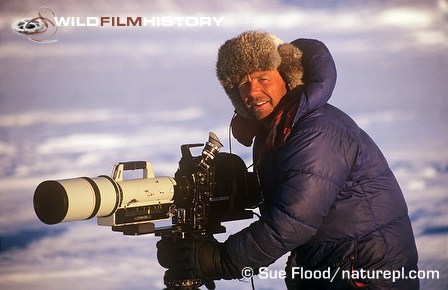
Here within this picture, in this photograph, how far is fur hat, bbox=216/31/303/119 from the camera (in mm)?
2396

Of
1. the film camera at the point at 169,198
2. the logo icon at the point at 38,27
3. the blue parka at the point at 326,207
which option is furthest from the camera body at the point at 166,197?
the logo icon at the point at 38,27

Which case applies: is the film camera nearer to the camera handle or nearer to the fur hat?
the camera handle

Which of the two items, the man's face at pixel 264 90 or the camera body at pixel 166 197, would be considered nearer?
the camera body at pixel 166 197

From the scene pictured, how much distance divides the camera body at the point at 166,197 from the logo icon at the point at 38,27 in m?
1.06

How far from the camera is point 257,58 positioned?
239 cm

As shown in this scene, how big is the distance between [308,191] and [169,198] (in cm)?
51

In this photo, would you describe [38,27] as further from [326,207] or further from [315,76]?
[326,207]

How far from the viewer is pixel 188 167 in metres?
2.45

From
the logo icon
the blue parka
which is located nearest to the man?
the blue parka

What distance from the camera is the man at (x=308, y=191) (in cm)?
218

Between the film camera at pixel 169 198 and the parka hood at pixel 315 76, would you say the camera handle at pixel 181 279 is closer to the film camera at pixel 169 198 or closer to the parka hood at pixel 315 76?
the film camera at pixel 169 198

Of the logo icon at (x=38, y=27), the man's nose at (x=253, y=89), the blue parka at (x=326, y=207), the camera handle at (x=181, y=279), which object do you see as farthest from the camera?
the logo icon at (x=38, y=27)

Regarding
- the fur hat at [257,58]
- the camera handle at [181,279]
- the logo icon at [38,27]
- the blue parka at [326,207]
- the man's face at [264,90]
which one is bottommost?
the camera handle at [181,279]

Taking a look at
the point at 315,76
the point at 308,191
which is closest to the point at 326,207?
the point at 308,191
